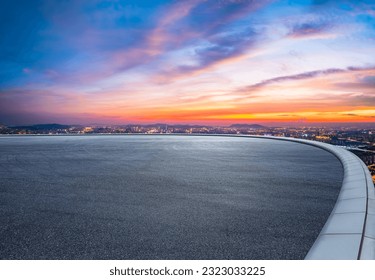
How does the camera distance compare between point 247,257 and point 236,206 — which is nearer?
point 247,257

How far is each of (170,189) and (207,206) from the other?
1421mm

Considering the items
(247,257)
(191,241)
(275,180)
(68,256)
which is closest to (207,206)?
(191,241)

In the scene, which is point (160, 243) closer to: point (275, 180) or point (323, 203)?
point (323, 203)

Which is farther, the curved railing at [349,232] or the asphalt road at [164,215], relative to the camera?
the asphalt road at [164,215]

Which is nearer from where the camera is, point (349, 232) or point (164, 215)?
point (349, 232)

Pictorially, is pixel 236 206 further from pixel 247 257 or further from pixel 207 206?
pixel 247 257

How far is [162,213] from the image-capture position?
13.9ft

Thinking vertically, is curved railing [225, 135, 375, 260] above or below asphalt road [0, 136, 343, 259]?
above

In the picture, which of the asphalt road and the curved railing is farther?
the asphalt road

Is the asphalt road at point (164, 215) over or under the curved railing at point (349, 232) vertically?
under
